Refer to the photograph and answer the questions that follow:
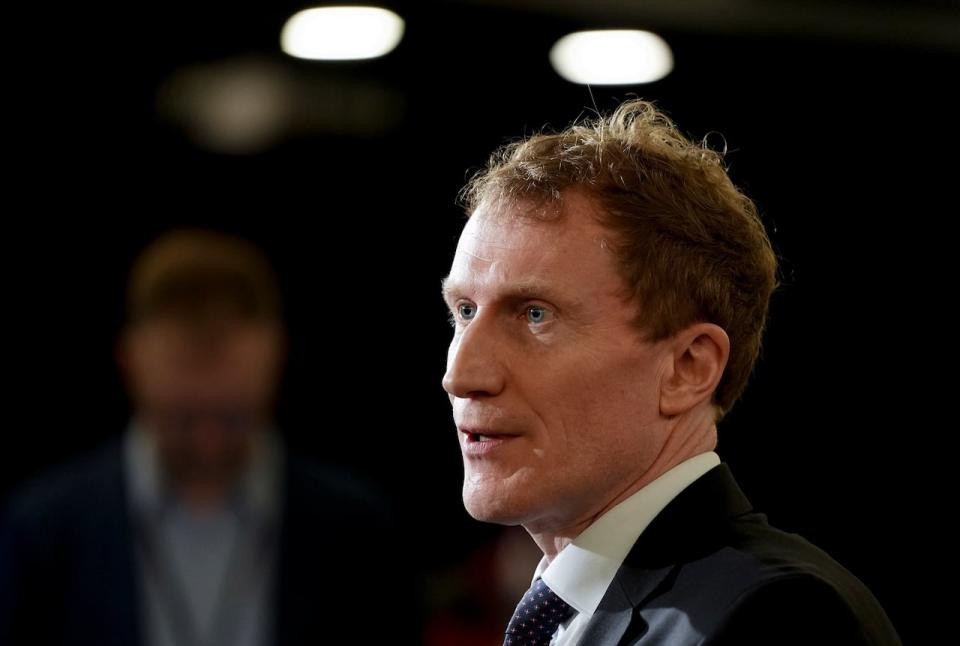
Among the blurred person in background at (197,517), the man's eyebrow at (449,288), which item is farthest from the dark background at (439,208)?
the man's eyebrow at (449,288)

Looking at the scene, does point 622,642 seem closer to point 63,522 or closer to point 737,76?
point 63,522

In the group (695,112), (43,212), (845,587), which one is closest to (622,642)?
(845,587)

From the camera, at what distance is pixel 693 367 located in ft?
5.56

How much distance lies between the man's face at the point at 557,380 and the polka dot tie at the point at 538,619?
0.10 meters

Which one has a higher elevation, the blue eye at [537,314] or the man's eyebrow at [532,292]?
the man's eyebrow at [532,292]

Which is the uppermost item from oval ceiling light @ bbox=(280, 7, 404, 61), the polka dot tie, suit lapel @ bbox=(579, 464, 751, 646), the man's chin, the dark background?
oval ceiling light @ bbox=(280, 7, 404, 61)

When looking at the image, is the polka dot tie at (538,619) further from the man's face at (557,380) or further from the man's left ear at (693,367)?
the man's left ear at (693,367)

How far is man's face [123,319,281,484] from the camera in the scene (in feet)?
11.3

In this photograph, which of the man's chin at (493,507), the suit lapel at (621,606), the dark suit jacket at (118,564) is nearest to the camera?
the suit lapel at (621,606)

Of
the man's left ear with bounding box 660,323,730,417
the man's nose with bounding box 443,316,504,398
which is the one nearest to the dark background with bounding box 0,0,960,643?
the man's nose with bounding box 443,316,504,398

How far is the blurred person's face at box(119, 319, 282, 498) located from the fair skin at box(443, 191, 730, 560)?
185 centimetres

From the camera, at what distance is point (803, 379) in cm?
556

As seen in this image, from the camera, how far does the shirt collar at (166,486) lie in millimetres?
3314

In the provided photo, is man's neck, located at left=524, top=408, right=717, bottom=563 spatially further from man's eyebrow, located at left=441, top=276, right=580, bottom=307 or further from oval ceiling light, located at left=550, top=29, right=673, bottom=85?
oval ceiling light, located at left=550, top=29, right=673, bottom=85
